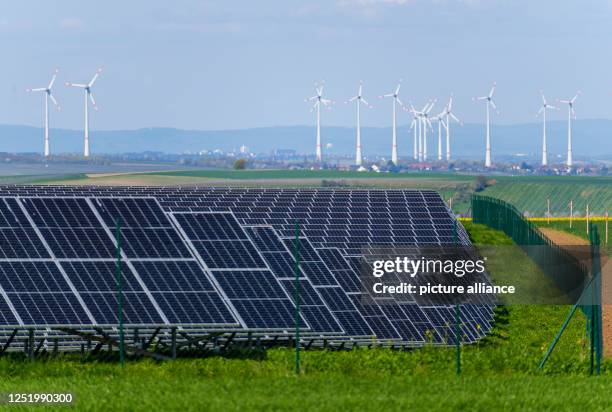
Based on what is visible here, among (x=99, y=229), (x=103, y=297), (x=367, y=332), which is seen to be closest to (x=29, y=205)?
(x=99, y=229)

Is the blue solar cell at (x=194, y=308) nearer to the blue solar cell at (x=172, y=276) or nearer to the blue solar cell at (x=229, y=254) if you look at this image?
the blue solar cell at (x=172, y=276)

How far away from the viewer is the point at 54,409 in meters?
19.8

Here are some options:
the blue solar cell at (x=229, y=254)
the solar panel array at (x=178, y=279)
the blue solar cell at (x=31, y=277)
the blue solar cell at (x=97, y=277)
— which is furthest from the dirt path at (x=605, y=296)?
the blue solar cell at (x=31, y=277)

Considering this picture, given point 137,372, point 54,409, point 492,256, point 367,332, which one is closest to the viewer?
point 54,409

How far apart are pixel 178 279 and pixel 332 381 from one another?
167 inches

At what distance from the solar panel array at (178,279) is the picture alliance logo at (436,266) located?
81.4 inches

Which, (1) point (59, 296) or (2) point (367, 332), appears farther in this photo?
(2) point (367, 332)

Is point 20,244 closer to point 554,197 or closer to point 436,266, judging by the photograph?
point 436,266

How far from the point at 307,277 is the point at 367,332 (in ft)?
5.75

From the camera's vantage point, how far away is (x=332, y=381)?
2258 centimetres

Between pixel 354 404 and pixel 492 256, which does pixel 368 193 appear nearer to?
pixel 492 256

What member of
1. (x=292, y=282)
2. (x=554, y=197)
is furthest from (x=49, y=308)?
(x=554, y=197)

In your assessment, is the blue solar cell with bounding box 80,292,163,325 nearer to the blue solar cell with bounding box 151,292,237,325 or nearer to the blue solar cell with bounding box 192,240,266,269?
the blue solar cell with bounding box 151,292,237,325

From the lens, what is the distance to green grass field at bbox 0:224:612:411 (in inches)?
802
